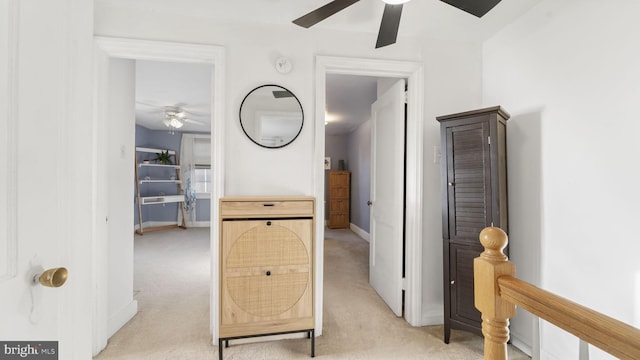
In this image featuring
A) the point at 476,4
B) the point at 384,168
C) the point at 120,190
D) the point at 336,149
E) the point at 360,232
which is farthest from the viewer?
the point at 336,149

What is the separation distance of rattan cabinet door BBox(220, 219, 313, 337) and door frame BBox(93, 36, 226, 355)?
1.00 ft

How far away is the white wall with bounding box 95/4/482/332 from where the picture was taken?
1.91m

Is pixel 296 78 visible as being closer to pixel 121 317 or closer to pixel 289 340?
pixel 289 340

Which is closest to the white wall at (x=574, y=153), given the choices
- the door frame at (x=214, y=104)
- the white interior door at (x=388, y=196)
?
the white interior door at (x=388, y=196)

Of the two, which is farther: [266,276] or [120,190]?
[120,190]

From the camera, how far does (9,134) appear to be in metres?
0.53

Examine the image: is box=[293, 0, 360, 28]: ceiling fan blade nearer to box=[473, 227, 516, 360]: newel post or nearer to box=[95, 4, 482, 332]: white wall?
box=[95, 4, 482, 332]: white wall

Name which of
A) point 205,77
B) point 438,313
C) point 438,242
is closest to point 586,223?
point 438,242

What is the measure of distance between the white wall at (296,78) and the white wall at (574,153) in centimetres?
40

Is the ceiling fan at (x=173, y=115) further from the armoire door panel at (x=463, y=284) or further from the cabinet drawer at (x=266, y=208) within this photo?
the armoire door panel at (x=463, y=284)

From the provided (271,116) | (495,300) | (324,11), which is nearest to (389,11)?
(324,11)

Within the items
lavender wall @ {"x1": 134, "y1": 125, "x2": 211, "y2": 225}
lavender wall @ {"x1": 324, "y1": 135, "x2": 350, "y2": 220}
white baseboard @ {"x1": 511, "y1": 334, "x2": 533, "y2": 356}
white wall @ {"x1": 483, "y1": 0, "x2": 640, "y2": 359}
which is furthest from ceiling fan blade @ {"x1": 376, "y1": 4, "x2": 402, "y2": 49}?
lavender wall @ {"x1": 134, "y1": 125, "x2": 211, "y2": 225}

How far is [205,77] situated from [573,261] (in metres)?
3.72
